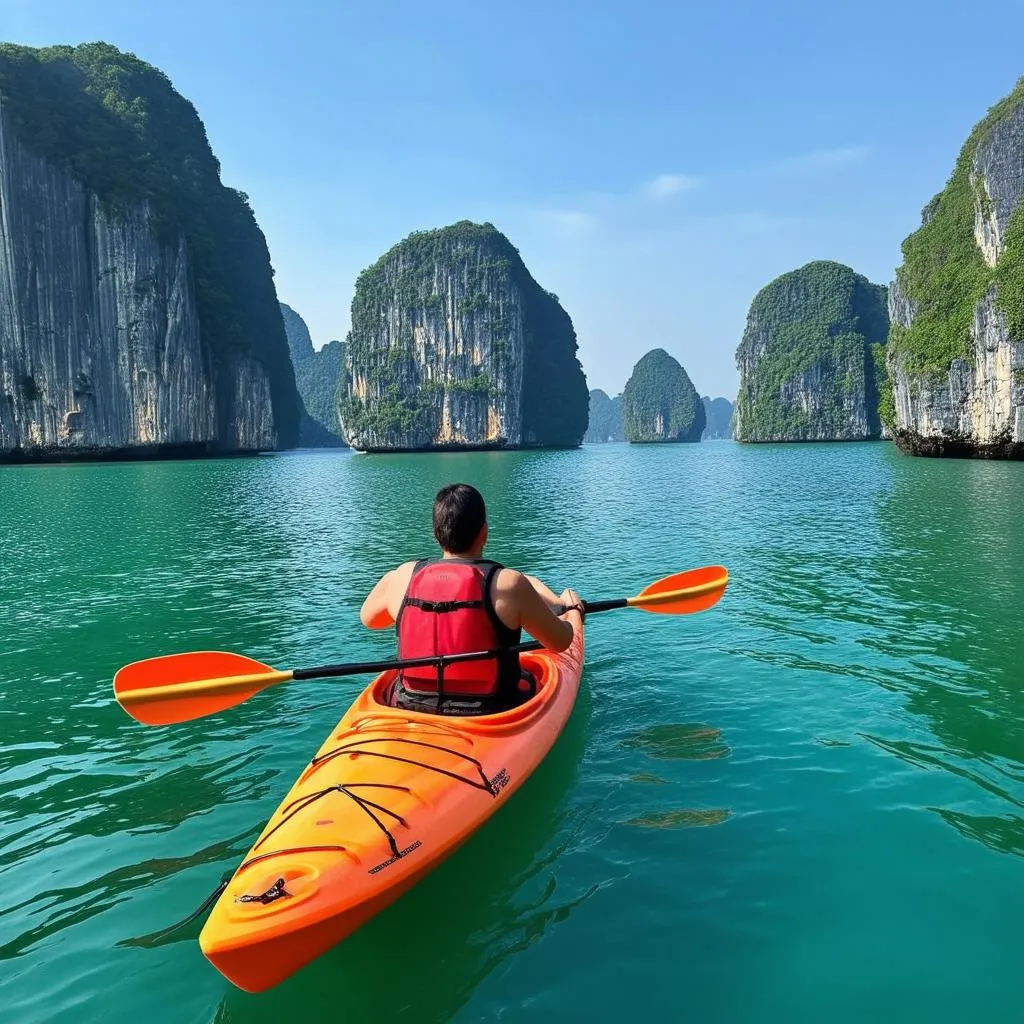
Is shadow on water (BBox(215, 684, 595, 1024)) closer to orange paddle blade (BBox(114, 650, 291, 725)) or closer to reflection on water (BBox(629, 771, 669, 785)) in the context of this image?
reflection on water (BBox(629, 771, 669, 785))

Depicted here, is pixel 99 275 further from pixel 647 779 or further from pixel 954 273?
pixel 647 779

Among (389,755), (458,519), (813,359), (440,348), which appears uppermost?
(440,348)

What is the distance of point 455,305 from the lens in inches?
4523

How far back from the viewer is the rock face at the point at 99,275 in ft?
200

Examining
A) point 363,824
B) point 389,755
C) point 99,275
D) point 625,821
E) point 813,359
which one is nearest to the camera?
point 363,824

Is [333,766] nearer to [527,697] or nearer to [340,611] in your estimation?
[527,697]

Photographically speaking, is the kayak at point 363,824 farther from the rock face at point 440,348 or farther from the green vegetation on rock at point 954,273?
the rock face at point 440,348

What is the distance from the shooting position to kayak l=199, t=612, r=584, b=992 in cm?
263

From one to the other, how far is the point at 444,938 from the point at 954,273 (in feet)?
184

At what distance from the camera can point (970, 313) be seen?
42.6 m

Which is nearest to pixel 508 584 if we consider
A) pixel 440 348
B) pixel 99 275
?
pixel 99 275

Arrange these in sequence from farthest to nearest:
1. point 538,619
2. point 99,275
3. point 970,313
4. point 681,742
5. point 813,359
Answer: point 813,359 < point 99,275 < point 970,313 < point 681,742 < point 538,619

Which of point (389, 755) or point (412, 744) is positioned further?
point (412, 744)

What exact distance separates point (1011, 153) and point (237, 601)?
53002 mm
